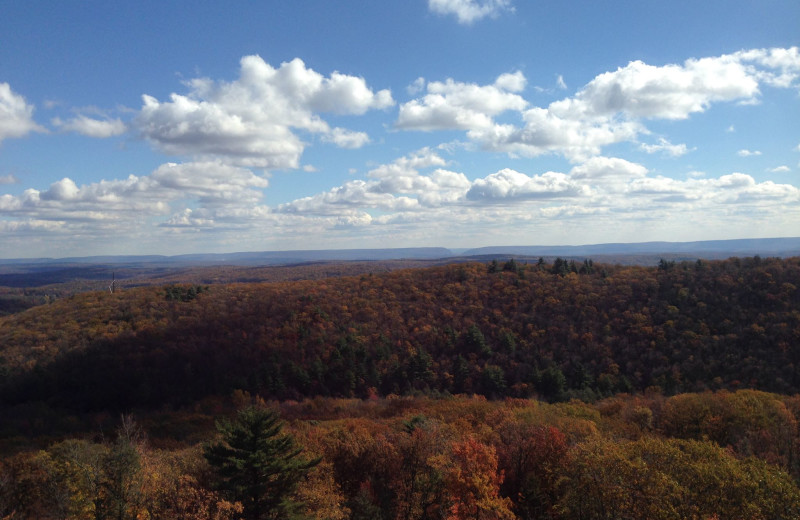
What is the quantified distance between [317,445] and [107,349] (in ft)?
203

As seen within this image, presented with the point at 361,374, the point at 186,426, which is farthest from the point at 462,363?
the point at 186,426

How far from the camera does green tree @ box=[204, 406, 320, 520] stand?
22719 mm

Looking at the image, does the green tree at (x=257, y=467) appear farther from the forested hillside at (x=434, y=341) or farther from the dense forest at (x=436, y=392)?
the forested hillside at (x=434, y=341)

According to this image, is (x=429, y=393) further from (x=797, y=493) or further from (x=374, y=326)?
(x=797, y=493)

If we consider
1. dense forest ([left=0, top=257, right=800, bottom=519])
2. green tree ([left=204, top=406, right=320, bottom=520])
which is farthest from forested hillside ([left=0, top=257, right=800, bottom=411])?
green tree ([left=204, top=406, right=320, bottom=520])

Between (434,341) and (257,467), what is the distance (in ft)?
210

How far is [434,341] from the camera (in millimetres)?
84562

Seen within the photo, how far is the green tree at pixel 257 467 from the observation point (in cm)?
2272

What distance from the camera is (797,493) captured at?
17.5 metres

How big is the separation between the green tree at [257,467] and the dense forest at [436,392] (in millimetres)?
520

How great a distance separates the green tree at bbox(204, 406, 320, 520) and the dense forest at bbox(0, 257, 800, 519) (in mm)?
520

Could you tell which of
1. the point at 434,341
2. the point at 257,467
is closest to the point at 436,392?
the point at 434,341

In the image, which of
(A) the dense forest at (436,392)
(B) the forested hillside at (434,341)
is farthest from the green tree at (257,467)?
(B) the forested hillside at (434,341)

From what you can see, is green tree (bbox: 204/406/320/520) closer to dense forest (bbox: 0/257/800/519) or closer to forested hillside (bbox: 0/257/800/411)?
dense forest (bbox: 0/257/800/519)
